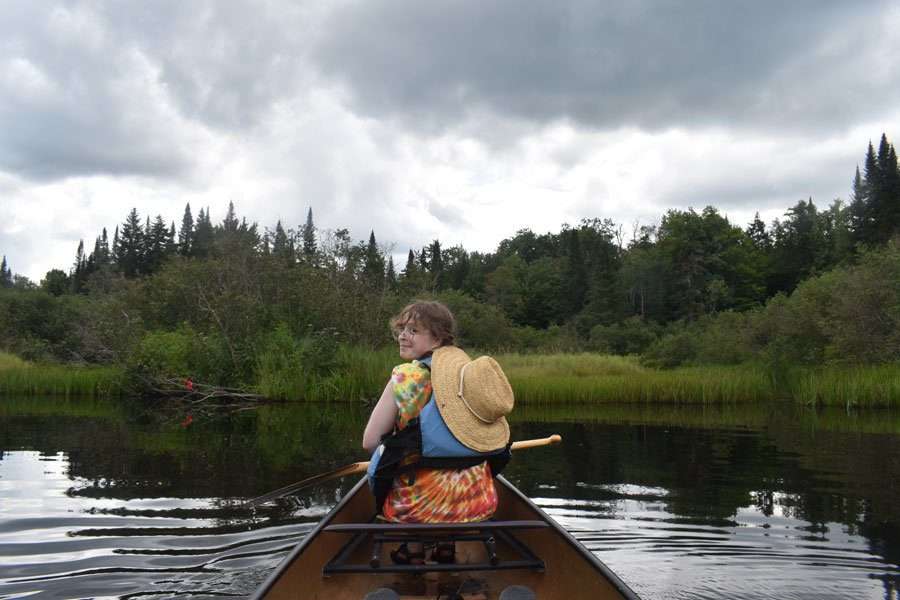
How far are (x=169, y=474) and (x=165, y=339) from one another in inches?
454

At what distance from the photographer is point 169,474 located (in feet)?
23.4

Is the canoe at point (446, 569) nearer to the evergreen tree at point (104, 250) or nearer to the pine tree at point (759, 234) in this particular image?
the pine tree at point (759, 234)

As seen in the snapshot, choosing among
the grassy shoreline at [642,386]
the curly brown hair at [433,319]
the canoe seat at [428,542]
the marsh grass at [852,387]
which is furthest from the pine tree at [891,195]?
the curly brown hair at [433,319]

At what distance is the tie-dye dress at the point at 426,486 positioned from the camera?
3143mm

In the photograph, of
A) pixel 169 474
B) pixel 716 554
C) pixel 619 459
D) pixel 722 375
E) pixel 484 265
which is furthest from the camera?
pixel 484 265

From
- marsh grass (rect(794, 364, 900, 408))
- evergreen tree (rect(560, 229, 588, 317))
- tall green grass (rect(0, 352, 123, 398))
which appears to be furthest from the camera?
evergreen tree (rect(560, 229, 588, 317))

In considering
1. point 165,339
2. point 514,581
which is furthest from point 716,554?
point 165,339

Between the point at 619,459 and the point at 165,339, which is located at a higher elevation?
the point at 165,339

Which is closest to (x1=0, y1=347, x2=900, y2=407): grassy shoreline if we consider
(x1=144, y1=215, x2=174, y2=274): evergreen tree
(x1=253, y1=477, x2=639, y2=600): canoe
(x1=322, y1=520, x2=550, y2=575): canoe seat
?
(x1=322, y1=520, x2=550, y2=575): canoe seat

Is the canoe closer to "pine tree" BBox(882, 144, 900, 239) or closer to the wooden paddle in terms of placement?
the wooden paddle

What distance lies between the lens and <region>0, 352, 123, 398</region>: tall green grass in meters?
17.9

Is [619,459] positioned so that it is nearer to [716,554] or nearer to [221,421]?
[716,554]

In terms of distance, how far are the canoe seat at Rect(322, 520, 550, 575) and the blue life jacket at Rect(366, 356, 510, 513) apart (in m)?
0.24

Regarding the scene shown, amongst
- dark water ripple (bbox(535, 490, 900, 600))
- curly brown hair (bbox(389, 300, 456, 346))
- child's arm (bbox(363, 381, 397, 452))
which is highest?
curly brown hair (bbox(389, 300, 456, 346))
